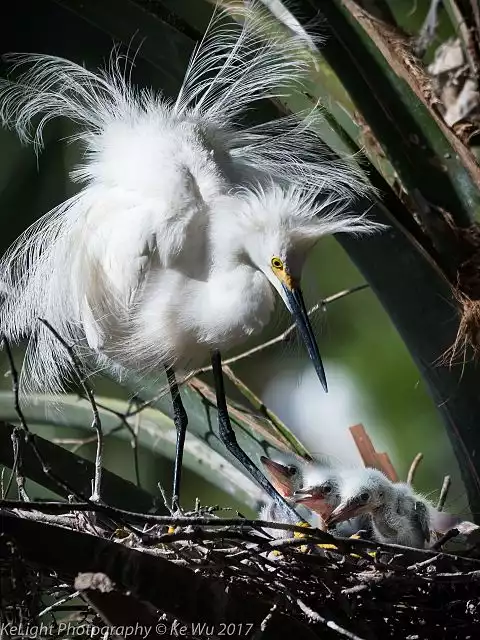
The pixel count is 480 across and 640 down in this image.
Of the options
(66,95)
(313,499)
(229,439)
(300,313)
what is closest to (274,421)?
(229,439)

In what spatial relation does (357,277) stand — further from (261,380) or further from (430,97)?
(430,97)

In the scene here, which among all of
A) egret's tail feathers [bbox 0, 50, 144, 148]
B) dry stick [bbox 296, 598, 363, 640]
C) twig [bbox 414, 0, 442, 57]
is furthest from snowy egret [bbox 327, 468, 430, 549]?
twig [bbox 414, 0, 442, 57]

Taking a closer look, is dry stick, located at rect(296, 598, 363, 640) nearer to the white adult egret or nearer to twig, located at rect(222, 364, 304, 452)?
the white adult egret

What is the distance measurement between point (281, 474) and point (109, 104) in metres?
0.82

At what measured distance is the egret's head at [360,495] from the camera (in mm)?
1665

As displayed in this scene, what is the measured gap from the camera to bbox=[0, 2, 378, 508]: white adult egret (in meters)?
1.63

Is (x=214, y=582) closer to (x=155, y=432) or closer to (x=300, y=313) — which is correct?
(x=300, y=313)

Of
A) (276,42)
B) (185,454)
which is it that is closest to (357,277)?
(185,454)

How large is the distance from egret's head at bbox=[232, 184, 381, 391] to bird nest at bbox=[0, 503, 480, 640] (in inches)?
15.0

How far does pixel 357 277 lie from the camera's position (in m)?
3.85

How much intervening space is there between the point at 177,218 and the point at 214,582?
0.75 m

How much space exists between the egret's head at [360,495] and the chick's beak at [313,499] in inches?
1.2

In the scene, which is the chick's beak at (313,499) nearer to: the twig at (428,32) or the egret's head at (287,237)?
the egret's head at (287,237)

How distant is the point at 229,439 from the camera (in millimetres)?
1889
